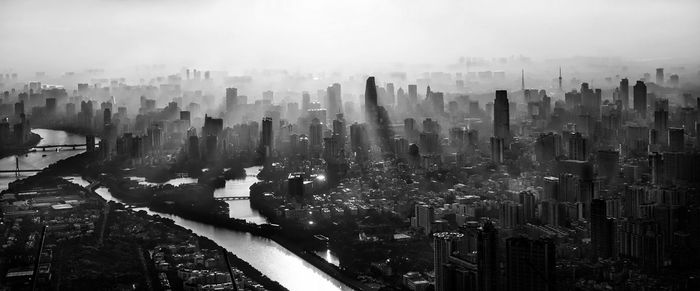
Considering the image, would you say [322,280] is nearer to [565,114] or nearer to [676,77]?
[676,77]

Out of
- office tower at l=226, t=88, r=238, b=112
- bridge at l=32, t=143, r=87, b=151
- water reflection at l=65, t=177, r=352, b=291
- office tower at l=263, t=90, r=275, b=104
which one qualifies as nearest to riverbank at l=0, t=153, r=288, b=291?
water reflection at l=65, t=177, r=352, b=291

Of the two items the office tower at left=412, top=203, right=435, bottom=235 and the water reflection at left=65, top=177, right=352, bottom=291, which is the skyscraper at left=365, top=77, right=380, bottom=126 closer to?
the water reflection at left=65, top=177, right=352, bottom=291

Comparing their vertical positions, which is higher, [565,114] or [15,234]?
[565,114]

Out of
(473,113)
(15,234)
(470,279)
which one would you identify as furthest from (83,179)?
(470,279)

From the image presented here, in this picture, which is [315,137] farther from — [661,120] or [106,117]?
[661,120]

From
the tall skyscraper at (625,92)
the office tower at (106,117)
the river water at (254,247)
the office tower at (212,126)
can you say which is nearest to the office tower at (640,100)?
the tall skyscraper at (625,92)
